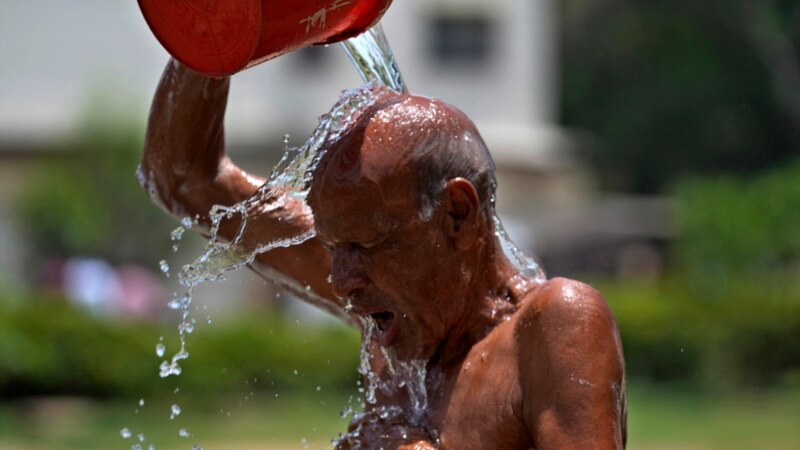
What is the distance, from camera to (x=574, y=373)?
221cm

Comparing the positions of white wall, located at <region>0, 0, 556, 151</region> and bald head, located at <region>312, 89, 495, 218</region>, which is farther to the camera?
white wall, located at <region>0, 0, 556, 151</region>

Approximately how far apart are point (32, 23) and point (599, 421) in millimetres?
30475

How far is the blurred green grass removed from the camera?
11469mm

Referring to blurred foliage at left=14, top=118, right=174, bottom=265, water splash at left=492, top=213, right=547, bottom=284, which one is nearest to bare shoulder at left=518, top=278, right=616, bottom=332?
water splash at left=492, top=213, right=547, bottom=284

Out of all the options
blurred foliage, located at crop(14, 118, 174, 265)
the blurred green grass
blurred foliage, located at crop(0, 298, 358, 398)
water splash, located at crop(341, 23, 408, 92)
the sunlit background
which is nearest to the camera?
water splash, located at crop(341, 23, 408, 92)

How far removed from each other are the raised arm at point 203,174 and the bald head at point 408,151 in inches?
17.6

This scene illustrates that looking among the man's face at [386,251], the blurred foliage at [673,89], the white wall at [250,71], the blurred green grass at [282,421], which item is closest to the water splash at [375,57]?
the man's face at [386,251]

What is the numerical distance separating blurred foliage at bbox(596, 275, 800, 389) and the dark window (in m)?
14.2

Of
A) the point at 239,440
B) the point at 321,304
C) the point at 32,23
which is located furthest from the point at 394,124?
the point at 32,23

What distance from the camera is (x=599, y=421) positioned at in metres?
2.19

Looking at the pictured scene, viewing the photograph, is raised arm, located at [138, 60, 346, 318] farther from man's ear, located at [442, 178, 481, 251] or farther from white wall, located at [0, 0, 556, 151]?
white wall, located at [0, 0, 556, 151]

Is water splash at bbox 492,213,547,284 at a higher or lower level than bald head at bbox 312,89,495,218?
lower

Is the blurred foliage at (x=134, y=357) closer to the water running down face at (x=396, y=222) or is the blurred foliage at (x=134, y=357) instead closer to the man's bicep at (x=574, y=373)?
the water running down face at (x=396, y=222)

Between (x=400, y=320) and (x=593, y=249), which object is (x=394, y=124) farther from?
(x=593, y=249)
